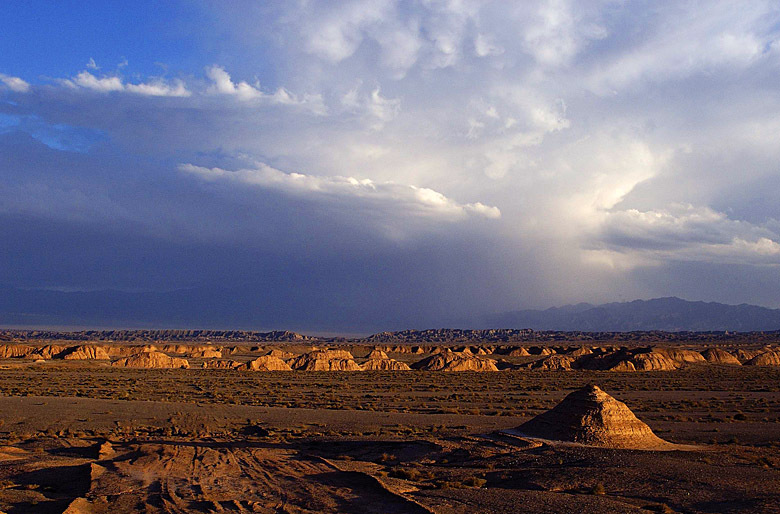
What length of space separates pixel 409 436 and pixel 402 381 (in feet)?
141

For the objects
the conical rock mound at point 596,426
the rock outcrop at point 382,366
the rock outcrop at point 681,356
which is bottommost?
the rock outcrop at point 382,366

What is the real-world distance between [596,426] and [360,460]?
9484 mm

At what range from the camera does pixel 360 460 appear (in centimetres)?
2445

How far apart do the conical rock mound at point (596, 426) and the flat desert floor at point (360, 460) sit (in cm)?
134

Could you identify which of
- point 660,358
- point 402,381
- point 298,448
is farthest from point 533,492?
point 660,358

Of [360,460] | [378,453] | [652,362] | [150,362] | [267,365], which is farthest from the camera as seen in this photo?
[150,362]

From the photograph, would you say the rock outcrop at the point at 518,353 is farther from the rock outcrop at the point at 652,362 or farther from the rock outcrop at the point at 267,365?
the rock outcrop at the point at 267,365

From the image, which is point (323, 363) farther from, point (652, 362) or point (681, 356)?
point (681, 356)

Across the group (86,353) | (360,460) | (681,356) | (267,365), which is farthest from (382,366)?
(360,460)

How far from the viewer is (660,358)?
9869 cm

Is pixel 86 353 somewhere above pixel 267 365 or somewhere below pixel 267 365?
above

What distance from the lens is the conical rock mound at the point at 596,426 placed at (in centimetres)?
2456

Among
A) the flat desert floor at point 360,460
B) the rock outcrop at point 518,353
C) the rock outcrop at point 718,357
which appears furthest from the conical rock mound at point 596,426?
the rock outcrop at point 518,353

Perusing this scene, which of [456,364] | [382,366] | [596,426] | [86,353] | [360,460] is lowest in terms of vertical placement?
[382,366]
